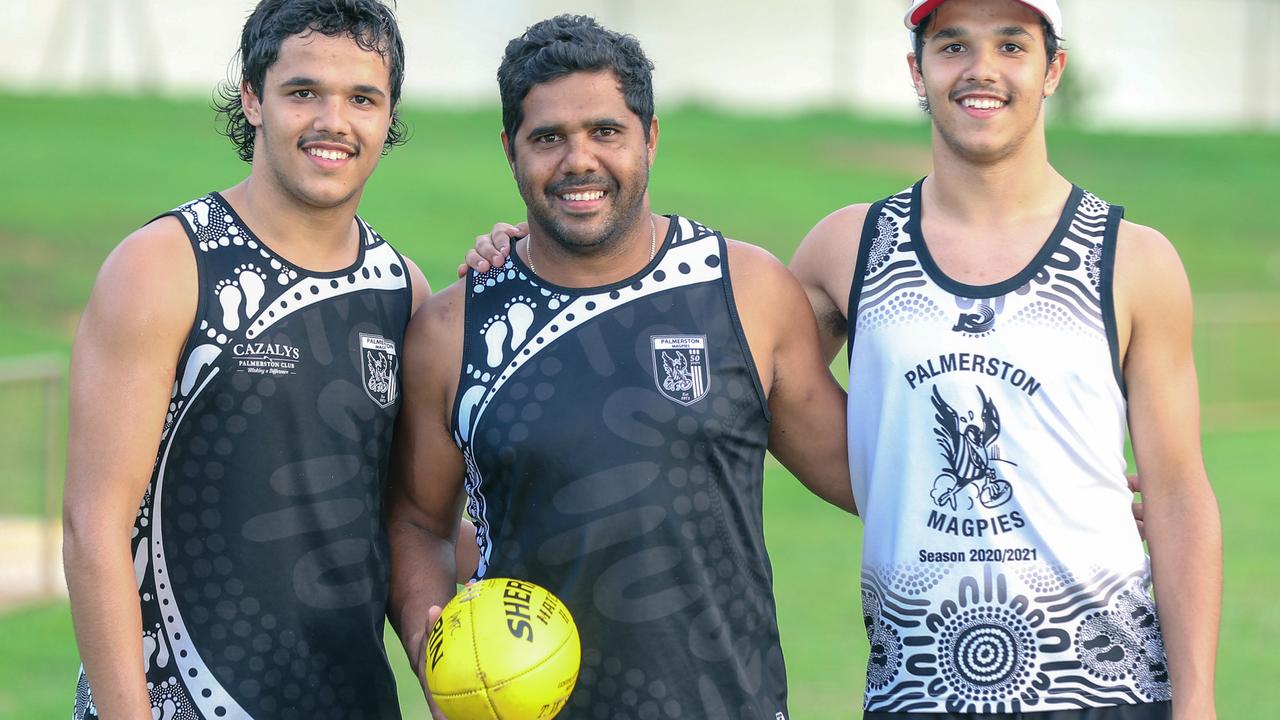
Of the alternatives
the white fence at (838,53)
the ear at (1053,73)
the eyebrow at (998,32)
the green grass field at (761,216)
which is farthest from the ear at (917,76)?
the white fence at (838,53)

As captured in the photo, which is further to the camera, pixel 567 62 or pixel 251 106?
pixel 251 106

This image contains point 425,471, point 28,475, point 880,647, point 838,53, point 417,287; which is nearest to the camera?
point 880,647

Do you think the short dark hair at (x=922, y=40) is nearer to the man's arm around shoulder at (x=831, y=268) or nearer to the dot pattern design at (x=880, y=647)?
the man's arm around shoulder at (x=831, y=268)

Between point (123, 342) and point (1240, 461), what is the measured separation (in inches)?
655

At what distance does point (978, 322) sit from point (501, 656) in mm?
1499

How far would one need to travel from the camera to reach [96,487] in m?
3.93

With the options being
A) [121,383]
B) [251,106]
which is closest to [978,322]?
[251,106]

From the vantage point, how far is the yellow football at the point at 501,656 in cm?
381

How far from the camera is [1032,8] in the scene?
4168mm

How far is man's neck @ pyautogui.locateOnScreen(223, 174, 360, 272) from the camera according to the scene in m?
4.25

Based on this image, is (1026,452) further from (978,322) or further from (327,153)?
(327,153)

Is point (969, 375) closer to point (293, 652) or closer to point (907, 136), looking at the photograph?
point (293, 652)

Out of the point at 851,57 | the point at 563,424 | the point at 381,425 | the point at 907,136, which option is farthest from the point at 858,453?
the point at 851,57

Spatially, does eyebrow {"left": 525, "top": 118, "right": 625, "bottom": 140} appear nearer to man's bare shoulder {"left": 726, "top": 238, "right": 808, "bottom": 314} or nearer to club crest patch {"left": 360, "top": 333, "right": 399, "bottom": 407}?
man's bare shoulder {"left": 726, "top": 238, "right": 808, "bottom": 314}
